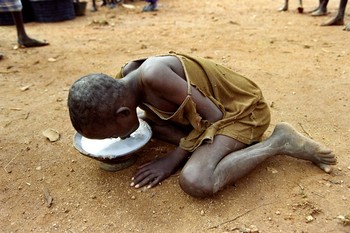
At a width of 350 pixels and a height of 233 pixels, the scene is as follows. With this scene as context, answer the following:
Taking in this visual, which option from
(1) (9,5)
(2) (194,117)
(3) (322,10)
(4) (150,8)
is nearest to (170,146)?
(2) (194,117)

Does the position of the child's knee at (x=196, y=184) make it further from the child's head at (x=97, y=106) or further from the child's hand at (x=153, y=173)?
the child's head at (x=97, y=106)

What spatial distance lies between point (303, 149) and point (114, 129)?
2.94 ft

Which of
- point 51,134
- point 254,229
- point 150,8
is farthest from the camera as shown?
point 150,8

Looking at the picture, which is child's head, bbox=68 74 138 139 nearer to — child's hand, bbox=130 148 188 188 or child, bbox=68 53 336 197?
child, bbox=68 53 336 197

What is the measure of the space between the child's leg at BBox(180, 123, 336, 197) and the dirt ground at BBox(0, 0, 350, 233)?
62 millimetres

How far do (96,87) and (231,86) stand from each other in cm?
68

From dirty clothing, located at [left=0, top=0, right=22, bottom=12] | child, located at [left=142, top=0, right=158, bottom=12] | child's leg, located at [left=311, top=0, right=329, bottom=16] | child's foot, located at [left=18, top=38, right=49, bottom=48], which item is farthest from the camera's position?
child, located at [left=142, top=0, right=158, bottom=12]

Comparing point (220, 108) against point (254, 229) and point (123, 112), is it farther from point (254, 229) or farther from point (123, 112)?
point (254, 229)

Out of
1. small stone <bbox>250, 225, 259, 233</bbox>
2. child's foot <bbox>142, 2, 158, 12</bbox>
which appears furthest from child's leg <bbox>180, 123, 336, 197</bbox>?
child's foot <bbox>142, 2, 158, 12</bbox>

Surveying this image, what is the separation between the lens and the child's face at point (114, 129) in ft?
5.00

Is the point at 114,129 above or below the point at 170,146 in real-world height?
above

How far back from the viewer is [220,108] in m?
1.72

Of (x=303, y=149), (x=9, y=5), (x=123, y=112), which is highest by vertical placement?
(x=9, y=5)

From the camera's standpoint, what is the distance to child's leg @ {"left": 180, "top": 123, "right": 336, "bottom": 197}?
1.56 metres
